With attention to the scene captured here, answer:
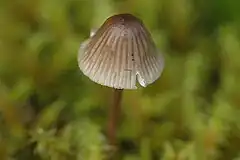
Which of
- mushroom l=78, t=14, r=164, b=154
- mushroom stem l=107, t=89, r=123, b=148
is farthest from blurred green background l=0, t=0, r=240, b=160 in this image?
mushroom l=78, t=14, r=164, b=154

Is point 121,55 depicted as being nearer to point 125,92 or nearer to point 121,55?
point 121,55

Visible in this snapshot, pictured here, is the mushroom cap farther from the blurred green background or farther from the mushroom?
the blurred green background

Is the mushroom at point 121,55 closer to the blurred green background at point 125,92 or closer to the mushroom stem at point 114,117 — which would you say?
the mushroom stem at point 114,117

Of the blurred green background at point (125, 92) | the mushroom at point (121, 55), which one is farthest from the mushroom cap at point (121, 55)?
the blurred green background at point (125, 92)

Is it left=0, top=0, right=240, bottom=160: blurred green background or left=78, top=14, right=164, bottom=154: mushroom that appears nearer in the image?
left=78, top=14, right=164, bottom=154: mushroom

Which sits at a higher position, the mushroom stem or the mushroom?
the mushroom

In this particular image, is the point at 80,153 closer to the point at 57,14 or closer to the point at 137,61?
the point at 137,61

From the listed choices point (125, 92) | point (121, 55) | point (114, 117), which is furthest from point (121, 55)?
point (125, 92)
